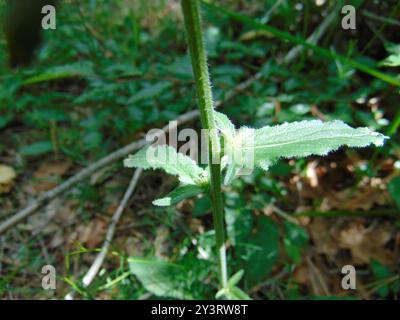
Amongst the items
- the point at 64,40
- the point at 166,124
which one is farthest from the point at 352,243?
the point at 64,40

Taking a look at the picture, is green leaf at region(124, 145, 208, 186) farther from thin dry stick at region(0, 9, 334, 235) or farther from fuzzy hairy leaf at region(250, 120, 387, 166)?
thin dry stick at region(0, 9, 334, 235)

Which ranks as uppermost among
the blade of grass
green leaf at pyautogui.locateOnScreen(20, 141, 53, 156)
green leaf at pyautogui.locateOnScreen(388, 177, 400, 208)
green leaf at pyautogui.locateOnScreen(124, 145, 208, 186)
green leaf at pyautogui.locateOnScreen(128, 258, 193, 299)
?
the blade of grass

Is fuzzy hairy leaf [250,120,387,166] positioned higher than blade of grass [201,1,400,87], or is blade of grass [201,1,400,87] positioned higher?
blade of grass [201,1,400,87]

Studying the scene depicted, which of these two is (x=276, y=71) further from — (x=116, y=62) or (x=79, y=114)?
(x=79, y=114)

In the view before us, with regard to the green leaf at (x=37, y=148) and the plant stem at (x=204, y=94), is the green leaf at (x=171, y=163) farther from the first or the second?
the green leaf at (x=37, y=148)

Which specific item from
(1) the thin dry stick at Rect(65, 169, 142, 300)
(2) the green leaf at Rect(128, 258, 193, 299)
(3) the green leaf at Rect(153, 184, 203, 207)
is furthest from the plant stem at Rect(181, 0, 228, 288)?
(1) the thin dry stick at Rect(65, 169, 142, 300)

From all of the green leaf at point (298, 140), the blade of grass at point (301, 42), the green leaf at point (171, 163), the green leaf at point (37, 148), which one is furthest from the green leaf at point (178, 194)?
the green leaf at point (37, 148)

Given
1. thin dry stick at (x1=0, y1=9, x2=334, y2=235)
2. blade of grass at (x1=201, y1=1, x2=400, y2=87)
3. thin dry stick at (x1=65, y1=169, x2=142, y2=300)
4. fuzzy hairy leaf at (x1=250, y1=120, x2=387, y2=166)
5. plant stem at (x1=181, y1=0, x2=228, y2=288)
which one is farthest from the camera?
thin dry stick at (x1=0, y1=9, x2=334, y2=235)
